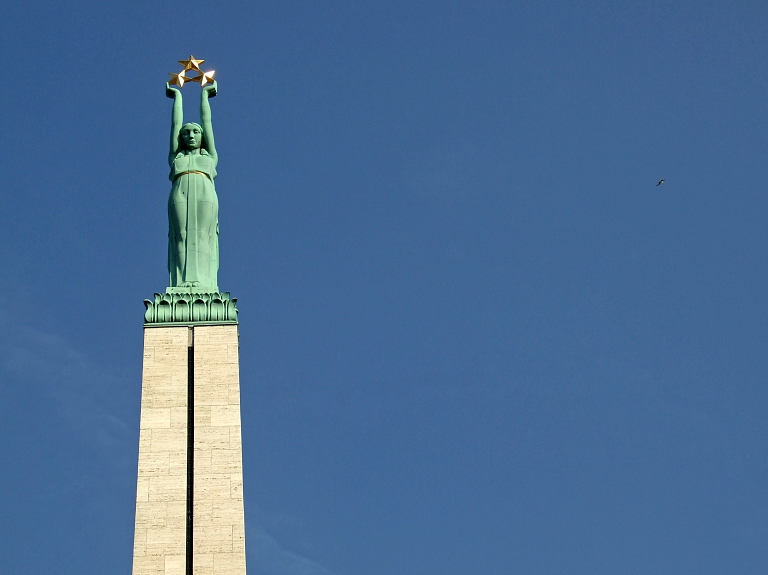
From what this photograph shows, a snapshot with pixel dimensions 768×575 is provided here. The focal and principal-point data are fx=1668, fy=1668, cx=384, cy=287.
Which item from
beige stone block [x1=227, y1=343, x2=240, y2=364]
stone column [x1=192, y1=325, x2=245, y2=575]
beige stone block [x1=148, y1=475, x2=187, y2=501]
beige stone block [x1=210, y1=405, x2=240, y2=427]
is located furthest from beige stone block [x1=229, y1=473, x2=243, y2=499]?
beige stone block [x1=227, y1=343, x2=240, y2=364]

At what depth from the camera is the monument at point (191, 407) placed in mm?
41656

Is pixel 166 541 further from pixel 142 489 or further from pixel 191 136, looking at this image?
pixel 191 136

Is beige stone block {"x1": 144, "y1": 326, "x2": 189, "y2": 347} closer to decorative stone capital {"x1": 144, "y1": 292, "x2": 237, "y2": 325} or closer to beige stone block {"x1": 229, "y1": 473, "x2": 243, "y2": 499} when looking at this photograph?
decorative stone capital {"x1": 144, "y1": 292, "x2": 237, "y2": 325}

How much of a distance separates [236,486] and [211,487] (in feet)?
2.08

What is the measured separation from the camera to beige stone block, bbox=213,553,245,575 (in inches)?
1625

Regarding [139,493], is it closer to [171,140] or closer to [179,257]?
[179,257]

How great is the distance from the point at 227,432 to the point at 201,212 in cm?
677

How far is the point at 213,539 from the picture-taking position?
4172 cm

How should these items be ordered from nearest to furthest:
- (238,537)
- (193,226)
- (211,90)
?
(238,537), (193,226), (211,90)

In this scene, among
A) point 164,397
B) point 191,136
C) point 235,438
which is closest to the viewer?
point 235,438

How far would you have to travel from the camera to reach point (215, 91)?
49.5 m

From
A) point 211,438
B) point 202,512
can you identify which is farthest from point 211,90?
point 202,512

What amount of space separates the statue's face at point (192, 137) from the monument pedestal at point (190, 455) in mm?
5952

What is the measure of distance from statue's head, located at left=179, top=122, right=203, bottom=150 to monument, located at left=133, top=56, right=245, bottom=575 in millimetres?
43
